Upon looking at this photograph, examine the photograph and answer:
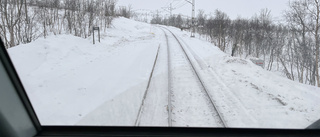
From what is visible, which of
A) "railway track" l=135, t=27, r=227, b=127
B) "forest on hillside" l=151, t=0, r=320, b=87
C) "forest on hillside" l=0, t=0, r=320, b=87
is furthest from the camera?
"forest on hillside" l=151, t=0, r=320, b=87

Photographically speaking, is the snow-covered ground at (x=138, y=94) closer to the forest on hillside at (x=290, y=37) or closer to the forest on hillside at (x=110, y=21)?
the forest on hillside at (x=110, y=21)

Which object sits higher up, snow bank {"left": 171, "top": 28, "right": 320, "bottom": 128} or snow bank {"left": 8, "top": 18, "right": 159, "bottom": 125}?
snow bank {"left": 8, "top": 18, "right": 159, "bottom": 125}

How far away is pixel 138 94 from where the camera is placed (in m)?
5.42

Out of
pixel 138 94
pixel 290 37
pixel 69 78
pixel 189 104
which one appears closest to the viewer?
pixel 189 104

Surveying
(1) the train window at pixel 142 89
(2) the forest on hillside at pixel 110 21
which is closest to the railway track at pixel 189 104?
(1) the train window at pixel 142 89

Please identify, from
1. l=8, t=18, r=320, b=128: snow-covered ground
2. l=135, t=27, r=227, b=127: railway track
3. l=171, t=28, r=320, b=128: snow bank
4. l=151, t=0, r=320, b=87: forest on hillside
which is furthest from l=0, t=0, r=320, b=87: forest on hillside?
l=135, t=27, r=227, b=127: railway track

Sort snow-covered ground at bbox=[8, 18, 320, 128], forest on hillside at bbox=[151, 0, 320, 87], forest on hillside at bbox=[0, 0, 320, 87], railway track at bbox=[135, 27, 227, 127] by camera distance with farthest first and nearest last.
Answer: forest on hillside at bbox=[151, 0, 320, 87] → forest on hillside at bbox=[0, 0, 320, 87] → railway track at bbox=[135, 27, 227, 127] → snow-covered ground at bbox=[8, 18, 320, 128]

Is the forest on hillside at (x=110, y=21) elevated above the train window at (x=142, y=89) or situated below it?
above

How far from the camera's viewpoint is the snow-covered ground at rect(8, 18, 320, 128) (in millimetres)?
3771

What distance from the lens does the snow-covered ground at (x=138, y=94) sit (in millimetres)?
3771

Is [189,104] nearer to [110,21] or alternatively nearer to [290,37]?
[110,21]

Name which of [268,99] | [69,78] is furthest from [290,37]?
[69,78]

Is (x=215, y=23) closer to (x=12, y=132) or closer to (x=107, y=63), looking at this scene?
(x=107, y=63)

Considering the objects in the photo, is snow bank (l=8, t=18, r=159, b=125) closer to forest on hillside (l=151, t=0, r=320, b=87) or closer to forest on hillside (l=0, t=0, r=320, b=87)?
forest on hillside (l=0, t=0, r=320, b=87)
